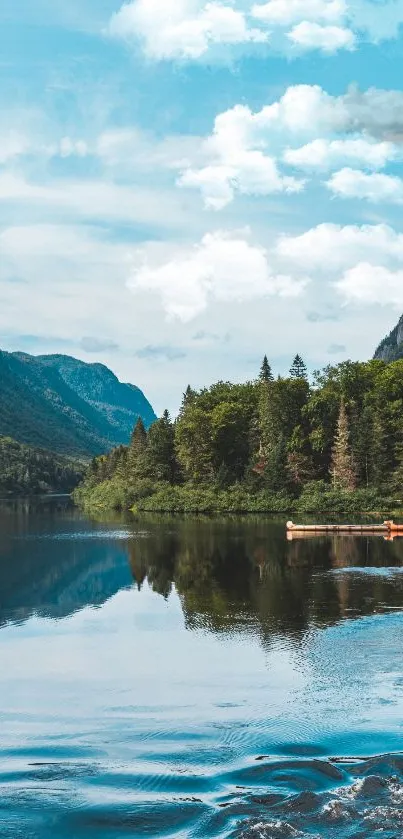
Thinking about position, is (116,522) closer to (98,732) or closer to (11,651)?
(11,651)

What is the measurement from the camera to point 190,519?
308 ft

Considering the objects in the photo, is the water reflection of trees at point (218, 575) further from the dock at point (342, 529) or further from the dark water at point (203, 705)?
the dock at point (342, 529)

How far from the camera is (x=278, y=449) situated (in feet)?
364

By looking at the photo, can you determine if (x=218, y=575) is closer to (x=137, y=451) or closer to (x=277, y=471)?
(x=277, y=471)

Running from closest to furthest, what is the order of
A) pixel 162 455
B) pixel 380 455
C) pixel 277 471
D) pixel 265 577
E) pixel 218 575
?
pixel 265 577 → pixel 218 575 → pixel 380 455 → pixel 277 471 → pixel 162 455

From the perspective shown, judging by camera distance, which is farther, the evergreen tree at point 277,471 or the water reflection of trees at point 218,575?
the evergreen tree at point 277,471

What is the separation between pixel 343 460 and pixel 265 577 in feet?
207

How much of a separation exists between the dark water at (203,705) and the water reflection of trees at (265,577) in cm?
22

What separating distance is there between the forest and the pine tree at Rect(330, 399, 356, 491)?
0.14 metres

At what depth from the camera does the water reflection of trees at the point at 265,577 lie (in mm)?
33156

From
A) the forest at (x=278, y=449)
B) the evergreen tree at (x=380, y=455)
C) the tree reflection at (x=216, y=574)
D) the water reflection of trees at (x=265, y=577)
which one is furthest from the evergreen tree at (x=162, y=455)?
the water reflection of trees at (x=265, y=577)

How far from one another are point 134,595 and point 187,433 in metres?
84.8

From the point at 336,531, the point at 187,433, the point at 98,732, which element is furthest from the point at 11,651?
the point at 187,433

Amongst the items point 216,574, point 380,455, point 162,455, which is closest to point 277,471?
point 380,455
